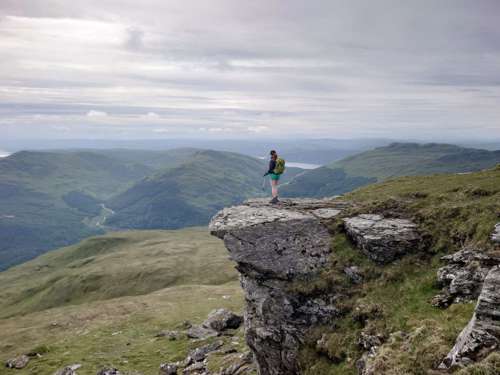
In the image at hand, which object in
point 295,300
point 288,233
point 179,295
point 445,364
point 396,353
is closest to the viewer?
point 445,364

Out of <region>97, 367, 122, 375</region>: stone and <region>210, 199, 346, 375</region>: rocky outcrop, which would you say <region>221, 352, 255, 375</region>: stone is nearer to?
<region>210, 199, 346, 375</region>: rocky outcrop

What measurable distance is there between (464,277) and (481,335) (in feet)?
22.4

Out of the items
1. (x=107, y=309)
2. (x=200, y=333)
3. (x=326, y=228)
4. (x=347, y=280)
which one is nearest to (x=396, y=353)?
(x=347, y=280)

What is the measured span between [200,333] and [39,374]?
2538cm

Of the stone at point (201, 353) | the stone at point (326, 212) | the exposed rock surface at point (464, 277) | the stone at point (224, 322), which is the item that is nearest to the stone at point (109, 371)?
the stone at point (201, 353)

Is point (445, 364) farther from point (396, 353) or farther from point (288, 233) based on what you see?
point (288, 233)

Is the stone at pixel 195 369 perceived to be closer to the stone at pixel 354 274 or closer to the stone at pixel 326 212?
the stone at pixel 354 274

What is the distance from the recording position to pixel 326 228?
1303 inches

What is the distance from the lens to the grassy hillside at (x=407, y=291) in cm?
1962

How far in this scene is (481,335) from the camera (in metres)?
16.5

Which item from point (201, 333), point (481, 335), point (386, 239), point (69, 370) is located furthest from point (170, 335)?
point (481, 335)

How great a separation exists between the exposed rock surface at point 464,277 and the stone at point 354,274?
5808 mm

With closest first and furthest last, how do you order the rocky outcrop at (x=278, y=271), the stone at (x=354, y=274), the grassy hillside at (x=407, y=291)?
1. the grassy hillside at (x=407, y=291)
2. the stone at (x=354, y=274)
3. the rocky outcrop at (x=278, y=271)

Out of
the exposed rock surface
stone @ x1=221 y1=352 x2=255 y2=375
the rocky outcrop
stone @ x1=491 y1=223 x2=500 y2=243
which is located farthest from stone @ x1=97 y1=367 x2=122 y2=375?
stone @ x1=491 y1=223 x2=500 y2=243
